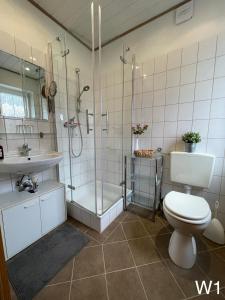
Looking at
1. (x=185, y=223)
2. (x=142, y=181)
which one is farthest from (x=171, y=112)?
(x=185, y=223)

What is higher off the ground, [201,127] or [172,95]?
[172,95]

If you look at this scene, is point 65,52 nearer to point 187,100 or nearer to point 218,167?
point 187,100

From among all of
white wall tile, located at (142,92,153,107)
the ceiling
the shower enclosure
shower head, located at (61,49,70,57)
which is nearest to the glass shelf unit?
the shower enclosure

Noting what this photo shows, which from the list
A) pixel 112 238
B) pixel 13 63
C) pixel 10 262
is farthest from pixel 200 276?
pixel 13 63

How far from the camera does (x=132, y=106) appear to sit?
1.99 meters

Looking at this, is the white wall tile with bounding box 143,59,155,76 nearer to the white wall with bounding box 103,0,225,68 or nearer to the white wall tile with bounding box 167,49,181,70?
the white wall with bounding box 103,0,225,68

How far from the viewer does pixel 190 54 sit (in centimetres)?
153

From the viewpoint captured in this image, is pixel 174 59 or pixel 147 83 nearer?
pixel 174 59

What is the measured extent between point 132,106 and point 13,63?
1458mm

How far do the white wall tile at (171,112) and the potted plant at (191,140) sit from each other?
28 cm

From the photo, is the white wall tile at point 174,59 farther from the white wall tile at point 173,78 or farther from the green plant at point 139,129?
the green plant at point 139,129

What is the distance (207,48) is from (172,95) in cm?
53

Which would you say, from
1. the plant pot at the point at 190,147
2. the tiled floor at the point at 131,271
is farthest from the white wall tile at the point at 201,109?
the tiled floor at the point at 131,271

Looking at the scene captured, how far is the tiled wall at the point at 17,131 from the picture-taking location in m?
1.35
